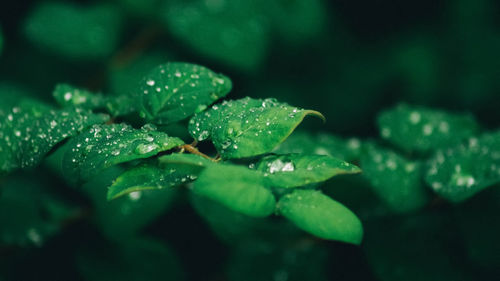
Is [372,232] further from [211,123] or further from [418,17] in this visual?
[418,17]

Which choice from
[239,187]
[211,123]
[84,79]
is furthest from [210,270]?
[84,79]

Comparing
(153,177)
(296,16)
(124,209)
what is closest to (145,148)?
(153,177)

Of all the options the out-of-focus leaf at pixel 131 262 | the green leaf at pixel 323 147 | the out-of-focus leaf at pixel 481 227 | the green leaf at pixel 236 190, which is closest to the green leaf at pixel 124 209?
the out-of-focus leaf at pixel 131 262

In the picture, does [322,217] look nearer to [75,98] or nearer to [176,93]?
[176,93]

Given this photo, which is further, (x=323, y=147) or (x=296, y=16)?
(x=296, y=16)

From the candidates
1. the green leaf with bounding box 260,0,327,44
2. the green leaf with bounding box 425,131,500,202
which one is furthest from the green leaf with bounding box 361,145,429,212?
the green leaf with bounding box 260,0,327,44

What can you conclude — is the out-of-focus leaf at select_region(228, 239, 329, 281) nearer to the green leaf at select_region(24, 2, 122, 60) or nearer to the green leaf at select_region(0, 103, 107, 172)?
the green leaf at select_region(0, 103, 107, 172)
